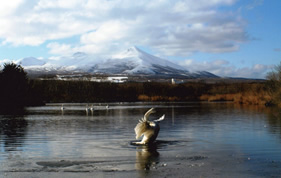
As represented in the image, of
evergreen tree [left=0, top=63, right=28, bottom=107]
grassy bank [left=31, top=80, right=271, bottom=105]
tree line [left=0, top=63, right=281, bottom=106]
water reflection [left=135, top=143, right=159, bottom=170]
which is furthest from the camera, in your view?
grassy bank [left=31, top=80, right=271, bottom=105]

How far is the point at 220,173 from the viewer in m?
11.2

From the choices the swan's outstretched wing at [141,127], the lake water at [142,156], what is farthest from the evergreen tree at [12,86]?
the swan's outstretched wing at [141,127]

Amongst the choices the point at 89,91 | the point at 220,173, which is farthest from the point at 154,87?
the point at 220,173

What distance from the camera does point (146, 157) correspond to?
45.9 ft

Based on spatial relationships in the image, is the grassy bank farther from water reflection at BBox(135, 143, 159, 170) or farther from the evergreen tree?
water reflection at BBox(135, 143, 159, 170)

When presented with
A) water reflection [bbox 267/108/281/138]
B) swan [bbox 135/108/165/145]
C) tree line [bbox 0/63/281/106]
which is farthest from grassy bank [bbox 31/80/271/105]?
swan [bbox 135/108/165/145]

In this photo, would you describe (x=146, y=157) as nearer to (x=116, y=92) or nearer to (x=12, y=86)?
(x=12, y=86)

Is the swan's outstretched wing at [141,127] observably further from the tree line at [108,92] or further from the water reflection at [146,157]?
the tree line at [108,92]

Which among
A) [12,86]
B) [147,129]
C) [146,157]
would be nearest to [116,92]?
[12,86]

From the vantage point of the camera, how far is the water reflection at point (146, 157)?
1244cm

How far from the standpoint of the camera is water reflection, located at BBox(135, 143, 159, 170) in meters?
12.4

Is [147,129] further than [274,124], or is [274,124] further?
[274,124]

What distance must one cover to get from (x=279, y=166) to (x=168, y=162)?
3.44 m

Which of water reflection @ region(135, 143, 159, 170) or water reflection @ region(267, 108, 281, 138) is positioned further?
water reflection @ region(267, 108, 281, 138)
